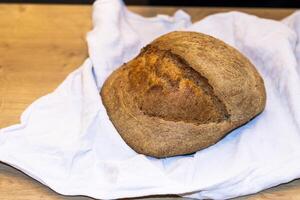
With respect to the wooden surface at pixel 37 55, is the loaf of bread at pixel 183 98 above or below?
above

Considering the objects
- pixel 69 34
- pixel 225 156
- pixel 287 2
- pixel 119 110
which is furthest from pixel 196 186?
pixel 287 2

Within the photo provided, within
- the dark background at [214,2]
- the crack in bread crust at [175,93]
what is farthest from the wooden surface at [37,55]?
the crack in bread crust at [175,93]

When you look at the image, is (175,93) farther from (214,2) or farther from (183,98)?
(214,2)

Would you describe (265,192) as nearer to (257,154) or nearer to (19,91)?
A: (257,154)

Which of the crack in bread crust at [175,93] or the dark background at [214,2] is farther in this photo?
the dark background at [214,2]

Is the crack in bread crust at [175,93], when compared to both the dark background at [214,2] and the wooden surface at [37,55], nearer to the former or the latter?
the wooden surface at [37,55]

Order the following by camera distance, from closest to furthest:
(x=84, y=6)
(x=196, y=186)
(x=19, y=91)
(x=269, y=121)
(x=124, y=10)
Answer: (x=196, y=186) → (x=269, y=121) → (x=19, y=91) → (x=124, y=10) → (x=84, y=6)
